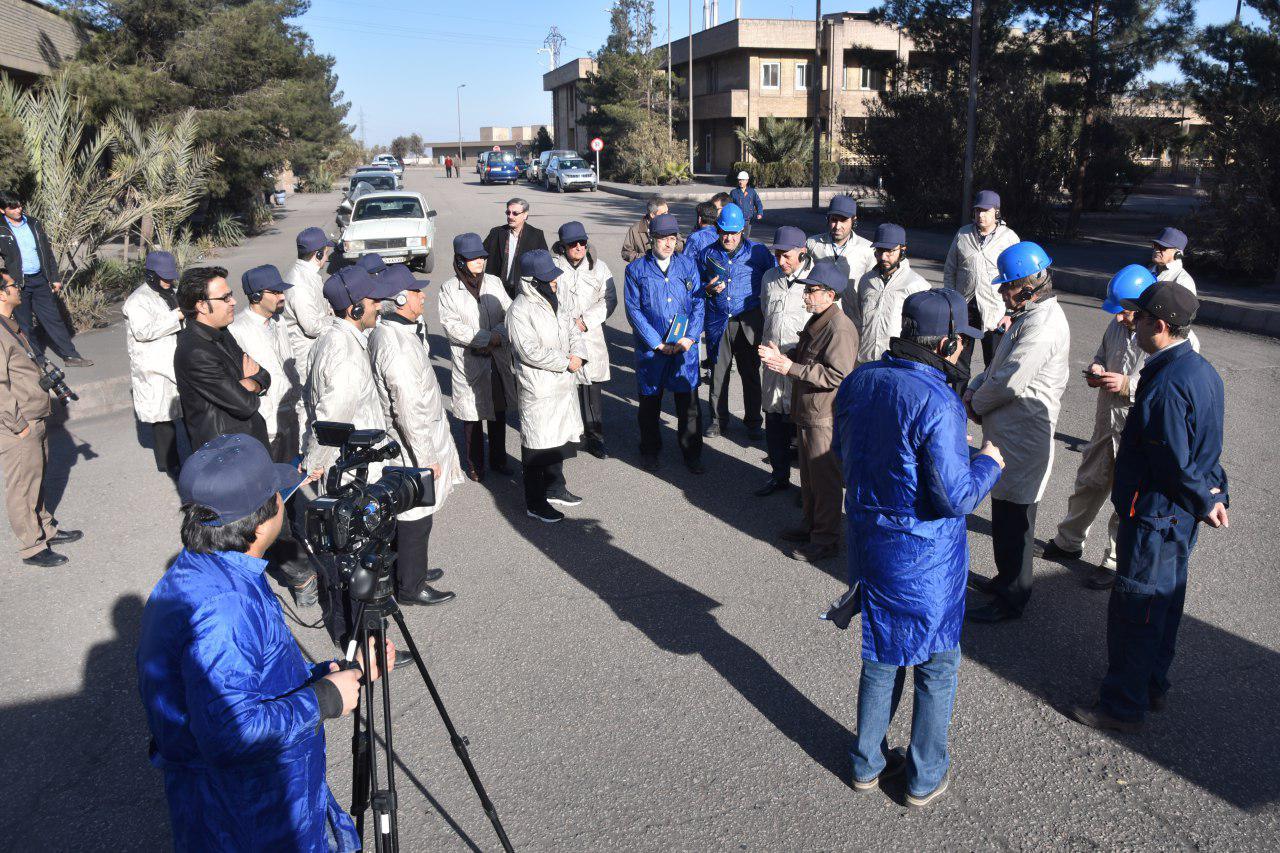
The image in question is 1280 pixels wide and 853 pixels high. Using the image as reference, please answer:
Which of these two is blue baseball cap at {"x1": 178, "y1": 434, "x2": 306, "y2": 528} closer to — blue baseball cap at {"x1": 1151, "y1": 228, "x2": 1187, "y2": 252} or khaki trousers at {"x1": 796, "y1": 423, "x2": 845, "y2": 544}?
khaki trousers at {"x1": 796, "y1": 423, "x2": 845, "y2": 544}

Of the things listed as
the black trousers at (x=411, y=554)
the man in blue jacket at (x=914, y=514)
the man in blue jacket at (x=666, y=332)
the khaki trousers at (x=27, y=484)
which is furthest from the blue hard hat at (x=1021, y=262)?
the khaki trousers at (x=27, y=484)

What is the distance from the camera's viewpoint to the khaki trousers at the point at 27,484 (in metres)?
5.46

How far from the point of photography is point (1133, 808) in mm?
3516

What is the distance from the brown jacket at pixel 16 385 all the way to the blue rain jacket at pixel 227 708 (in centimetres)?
385

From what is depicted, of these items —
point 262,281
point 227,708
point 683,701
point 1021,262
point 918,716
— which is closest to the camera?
point 227,708

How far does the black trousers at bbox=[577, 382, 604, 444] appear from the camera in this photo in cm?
770

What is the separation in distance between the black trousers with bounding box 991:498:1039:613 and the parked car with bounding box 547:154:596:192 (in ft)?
134

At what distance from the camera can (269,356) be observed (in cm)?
599

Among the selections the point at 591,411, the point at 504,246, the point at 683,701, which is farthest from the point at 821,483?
the point at 504,246

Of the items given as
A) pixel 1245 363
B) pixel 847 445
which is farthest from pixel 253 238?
pixel 847 445

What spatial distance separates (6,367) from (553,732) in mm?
3890

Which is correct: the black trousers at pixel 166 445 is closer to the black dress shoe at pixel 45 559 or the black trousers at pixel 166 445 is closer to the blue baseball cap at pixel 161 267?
the blue baseball cap at pixel 161 267

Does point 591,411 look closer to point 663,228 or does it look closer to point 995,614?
point 663,228

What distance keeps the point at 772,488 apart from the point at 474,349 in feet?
8.17
